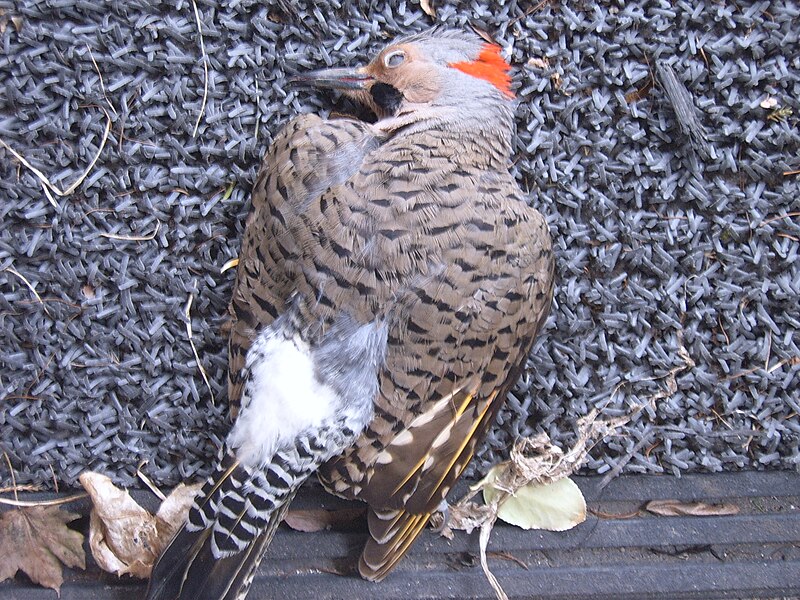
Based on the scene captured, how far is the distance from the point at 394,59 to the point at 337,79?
0.13 metres

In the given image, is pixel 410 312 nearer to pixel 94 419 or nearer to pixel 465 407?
pixel 465 407

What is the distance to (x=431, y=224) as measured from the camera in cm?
116

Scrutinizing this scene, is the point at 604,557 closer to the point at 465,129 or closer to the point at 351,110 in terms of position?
the point at 465,129

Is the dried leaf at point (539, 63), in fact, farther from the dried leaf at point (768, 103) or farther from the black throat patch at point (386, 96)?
the dried leaf at point (768, 103)

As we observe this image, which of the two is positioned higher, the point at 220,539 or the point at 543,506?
the point at 220,539

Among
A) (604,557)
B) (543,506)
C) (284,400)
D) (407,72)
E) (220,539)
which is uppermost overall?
(407,72)

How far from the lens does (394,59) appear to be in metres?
1.29

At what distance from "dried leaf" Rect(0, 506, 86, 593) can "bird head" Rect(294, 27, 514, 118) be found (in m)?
1.14

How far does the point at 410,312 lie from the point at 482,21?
0.69 m

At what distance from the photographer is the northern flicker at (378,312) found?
1161 millimetres

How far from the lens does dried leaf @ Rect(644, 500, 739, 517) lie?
1.47 meters

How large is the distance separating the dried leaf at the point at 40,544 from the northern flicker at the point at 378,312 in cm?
31

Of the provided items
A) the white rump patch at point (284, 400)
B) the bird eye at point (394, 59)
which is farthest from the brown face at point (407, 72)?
the white rump patch at point (284, 400)

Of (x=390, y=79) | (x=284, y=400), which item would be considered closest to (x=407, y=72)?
(x=390, y=79)
